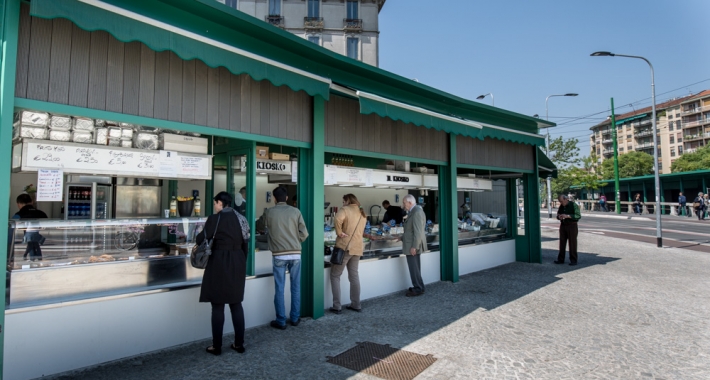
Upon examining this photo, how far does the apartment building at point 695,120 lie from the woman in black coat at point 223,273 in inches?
3385

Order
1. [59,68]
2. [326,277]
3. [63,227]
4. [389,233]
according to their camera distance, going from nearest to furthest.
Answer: [59,68]
[63,227]
[326,277]
[389,233]

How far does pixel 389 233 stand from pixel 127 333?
179 inches

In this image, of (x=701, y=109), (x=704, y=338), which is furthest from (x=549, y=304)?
(x=701, y=109)

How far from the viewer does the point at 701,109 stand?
6800 centimetres

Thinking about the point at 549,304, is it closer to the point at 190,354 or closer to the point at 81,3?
the point at 190,354

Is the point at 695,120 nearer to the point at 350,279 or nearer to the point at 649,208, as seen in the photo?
the point at 649,208

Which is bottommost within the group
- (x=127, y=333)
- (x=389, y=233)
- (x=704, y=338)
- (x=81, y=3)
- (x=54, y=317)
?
(x=704, y=338)

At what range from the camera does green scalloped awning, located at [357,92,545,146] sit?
16.7 feet

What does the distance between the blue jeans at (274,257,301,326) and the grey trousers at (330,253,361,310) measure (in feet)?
2.31

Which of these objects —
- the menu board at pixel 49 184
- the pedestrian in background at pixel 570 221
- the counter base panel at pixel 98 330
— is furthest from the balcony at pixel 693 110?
the menu board at pixel 49 184

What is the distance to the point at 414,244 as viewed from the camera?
6461mm

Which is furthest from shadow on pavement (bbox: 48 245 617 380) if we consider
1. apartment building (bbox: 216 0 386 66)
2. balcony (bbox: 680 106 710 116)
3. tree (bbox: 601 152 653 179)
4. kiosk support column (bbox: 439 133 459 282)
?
balcony (bbox: 680 106 710 116)

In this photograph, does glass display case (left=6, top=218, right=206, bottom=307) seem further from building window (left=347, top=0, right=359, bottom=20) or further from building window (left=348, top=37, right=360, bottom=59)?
building window (left=347, top=0, right=359, bottom=20)

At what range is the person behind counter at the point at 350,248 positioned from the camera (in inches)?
216
